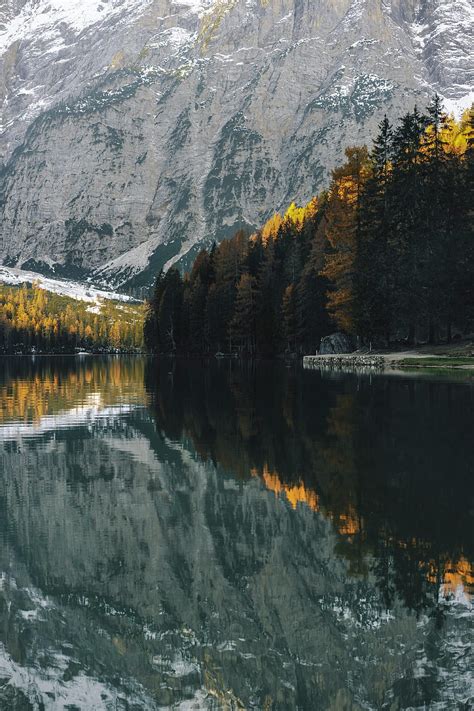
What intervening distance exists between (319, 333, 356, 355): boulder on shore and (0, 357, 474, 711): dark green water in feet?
171

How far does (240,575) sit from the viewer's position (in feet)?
29.0

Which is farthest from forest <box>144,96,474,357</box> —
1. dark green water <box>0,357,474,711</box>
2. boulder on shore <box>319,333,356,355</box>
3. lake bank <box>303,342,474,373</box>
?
dark green water <box>0,357,474,711</box>

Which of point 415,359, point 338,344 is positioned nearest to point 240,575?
point 415,359

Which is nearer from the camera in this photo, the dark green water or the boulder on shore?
the dark green water

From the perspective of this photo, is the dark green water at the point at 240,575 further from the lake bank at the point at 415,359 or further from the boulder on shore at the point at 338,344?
the boulder on shore at the point at 338,344

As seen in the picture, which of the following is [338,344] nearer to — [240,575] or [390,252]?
[390,252]

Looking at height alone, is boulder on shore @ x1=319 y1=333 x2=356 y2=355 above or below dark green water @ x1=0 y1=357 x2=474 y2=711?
above

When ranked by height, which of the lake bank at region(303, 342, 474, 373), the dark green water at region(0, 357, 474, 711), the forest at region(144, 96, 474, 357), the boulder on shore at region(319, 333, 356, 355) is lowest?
the dark green water at region(0, 357, 474, 711)

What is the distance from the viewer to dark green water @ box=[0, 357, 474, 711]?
645 cm

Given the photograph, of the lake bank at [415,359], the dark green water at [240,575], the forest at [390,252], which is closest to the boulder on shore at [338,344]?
the forest at [390,252]

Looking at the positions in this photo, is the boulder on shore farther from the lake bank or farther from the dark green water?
the dark green water

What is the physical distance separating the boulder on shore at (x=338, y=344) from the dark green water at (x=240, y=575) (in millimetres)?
52252

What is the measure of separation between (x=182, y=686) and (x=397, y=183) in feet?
196

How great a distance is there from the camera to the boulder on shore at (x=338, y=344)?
70819 millimetres
